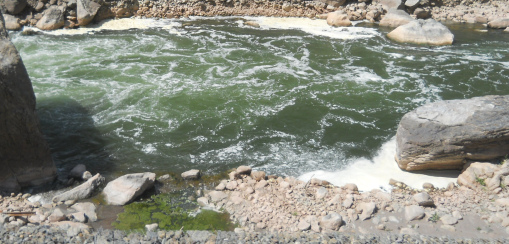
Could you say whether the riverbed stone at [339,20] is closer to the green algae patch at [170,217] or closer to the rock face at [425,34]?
the rock face at [425,34]

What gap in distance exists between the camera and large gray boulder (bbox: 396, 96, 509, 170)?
7.48 metres

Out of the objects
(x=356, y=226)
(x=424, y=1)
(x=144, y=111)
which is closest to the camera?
(x=356, y=226)

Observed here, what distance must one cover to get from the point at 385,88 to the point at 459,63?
414 centimetres

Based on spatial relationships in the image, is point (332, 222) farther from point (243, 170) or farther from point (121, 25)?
point (121, 25)

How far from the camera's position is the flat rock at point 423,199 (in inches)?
264

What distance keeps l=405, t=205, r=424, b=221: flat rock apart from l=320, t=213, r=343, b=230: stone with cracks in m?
1.12

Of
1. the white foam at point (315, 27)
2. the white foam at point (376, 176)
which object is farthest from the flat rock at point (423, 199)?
the white foam at point (315, 27)

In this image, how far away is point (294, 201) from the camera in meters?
6.86

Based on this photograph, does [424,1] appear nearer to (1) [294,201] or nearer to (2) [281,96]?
(2) [281,96]

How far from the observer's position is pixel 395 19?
1939 centimetres

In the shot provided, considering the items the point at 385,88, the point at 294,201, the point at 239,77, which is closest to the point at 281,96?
the point at 239,77

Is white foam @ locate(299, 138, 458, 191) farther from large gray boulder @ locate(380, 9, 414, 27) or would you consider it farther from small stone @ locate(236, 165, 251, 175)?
large gray boulder @ locate(380, 9, 414, 27)

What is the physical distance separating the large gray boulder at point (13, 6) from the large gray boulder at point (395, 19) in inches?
649

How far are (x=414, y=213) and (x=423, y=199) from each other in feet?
1.43
